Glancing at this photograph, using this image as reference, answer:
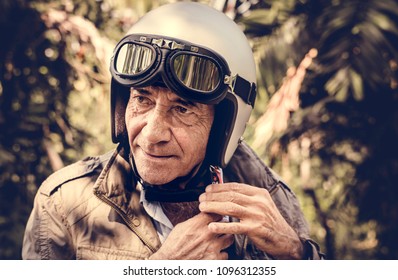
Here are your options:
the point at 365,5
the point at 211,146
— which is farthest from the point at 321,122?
the point at 211,146

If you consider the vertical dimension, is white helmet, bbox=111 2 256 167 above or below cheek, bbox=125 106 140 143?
above

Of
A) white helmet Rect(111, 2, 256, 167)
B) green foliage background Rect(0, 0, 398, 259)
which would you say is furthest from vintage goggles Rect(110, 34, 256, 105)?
green foliage background Rect(0, 0, 398, 259)

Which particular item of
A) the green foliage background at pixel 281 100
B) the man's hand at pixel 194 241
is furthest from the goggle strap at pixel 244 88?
the green foliage background at pixel 281 100

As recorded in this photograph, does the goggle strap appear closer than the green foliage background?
Yes

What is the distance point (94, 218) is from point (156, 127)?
304 millimetres

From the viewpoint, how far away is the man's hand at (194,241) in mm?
1896

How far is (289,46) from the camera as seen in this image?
101 inches

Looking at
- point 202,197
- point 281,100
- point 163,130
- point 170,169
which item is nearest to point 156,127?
point 163,130

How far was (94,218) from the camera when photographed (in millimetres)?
1890

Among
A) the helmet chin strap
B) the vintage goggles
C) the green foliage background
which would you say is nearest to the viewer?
the vintage goggles

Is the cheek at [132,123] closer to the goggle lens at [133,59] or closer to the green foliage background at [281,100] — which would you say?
the goggle lens at [133,59]

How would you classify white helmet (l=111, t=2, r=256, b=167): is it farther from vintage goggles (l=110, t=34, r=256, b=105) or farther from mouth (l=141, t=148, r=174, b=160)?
mouth (l=141, t=148, r=174, b=160)

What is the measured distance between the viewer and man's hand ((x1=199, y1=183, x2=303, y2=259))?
1873 millimetres
